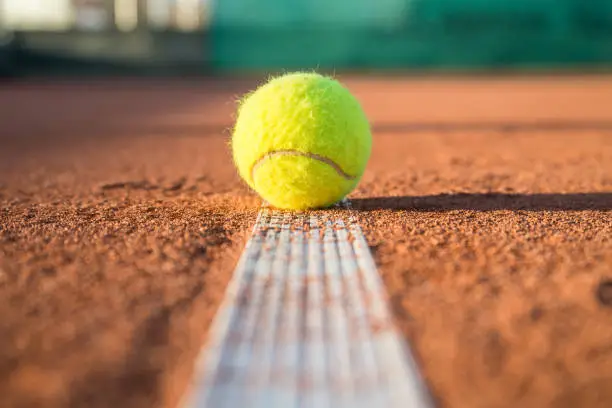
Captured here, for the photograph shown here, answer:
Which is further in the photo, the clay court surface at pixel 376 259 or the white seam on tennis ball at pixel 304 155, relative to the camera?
the white seam on tennis ball at pixel 304 155

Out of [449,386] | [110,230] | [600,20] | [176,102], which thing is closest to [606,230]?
[449,386]

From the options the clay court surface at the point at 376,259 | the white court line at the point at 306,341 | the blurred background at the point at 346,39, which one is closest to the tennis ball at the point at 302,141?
the clay court surface at the point at 376,259

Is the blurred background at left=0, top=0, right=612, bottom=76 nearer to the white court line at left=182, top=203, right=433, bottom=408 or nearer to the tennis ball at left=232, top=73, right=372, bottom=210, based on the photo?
the tennis ball at left=232, top=73, right=372, bottom=210

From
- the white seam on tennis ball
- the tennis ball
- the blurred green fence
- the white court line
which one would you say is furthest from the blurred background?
the white court line

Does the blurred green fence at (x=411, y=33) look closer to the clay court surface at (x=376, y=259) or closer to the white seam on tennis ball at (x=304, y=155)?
the clay court surface at (x=376, y=259)

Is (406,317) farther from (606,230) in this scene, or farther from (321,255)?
(606,230)

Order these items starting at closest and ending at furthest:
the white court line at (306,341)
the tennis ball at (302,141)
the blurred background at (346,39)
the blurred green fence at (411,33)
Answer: the white court line at (306,341) → the tennis ball at (302,141) → the blurred background at (346,39) → the blurred green fence at (411,33)
